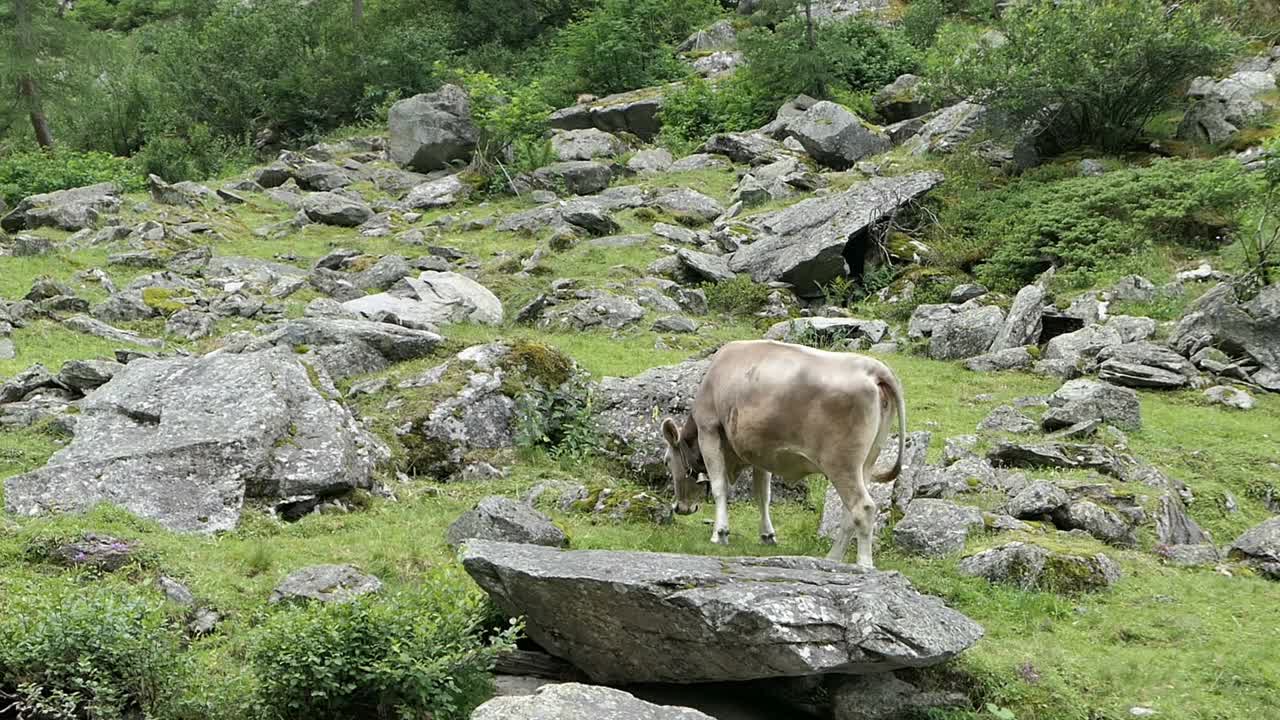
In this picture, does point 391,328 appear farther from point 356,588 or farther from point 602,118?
point 602,118

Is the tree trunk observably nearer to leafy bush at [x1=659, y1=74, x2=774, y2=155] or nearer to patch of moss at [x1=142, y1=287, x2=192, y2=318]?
patch of moss at [x1=142, y1=287, x2=192, y2=318]

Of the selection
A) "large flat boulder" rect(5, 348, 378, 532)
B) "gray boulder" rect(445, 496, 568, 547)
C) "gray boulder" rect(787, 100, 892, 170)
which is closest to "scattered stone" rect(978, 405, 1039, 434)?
"gray boulder" rect(445, 496, 568, 547)

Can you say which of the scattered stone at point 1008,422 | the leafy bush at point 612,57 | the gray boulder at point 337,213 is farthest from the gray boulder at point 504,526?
the leafy bush at point 612,57

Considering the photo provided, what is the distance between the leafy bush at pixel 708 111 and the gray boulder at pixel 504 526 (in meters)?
30.8

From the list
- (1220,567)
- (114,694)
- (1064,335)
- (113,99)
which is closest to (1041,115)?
(1064,335)

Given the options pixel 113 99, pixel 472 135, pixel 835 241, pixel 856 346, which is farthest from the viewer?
pixel 113 99

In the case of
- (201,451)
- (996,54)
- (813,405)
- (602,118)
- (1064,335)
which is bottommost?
(602,118)

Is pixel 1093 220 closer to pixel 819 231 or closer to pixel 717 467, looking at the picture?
pixel 819 231

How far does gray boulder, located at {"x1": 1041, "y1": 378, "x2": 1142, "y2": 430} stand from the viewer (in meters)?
16.1

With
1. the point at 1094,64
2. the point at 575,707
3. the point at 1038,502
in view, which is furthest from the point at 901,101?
the point at 575,707

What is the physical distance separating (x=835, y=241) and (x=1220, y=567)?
53.4 feet

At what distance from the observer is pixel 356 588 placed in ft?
33.0

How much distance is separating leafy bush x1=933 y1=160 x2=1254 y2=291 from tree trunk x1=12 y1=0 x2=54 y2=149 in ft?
99.9

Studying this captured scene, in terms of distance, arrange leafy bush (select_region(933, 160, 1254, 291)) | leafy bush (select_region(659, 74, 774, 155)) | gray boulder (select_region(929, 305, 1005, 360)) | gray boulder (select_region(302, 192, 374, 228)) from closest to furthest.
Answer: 1. gray boulder (select_region(929, 305, 1005, 360))
2. leafy bush (select_region(933, 160, 1254, 291))
3. gray boulder (select_region(302, 192, 374, 228))
4. leafy bush (select_region(659, 74, 774, 155))
